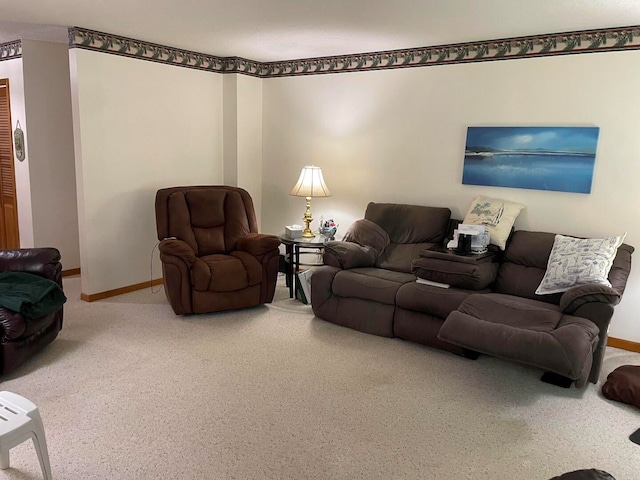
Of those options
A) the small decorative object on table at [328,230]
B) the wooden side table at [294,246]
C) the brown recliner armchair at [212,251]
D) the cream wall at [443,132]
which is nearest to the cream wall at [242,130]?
the cream wall at [443,132]

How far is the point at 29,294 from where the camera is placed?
3102 millimetres

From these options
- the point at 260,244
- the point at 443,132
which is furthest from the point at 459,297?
the point at 260,244

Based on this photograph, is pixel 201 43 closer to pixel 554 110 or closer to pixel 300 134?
pixel 300 134

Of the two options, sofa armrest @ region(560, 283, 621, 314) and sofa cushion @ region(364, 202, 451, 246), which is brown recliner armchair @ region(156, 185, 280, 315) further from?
sofa armrest @ region(560, 283, 621, 314)

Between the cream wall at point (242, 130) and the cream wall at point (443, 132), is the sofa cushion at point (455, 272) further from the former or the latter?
the cream wall at point (242, 130)

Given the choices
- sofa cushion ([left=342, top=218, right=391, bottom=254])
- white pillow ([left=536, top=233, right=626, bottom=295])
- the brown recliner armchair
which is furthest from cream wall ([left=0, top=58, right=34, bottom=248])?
white pillow ([left=536, top=233, right=626, bottom=295])

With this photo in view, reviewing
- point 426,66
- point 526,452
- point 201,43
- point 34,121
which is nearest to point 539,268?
point 526,452

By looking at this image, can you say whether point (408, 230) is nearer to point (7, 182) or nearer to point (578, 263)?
point (578, 263)

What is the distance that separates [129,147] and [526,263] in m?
3.57

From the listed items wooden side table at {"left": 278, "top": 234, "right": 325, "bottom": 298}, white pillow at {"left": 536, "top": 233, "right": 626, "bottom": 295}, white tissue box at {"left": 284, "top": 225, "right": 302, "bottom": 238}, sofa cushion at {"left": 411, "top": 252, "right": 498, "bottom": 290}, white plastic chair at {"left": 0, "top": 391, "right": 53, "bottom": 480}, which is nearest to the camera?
white plastic chair at {"left": 0, "top": 391, "right": 53, "bottom": 480}

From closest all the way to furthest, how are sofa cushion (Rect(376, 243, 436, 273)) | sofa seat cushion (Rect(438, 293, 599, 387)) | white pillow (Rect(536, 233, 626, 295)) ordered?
sofa seat cushion (Rect(438, 293, 599, 387)), white pillow (Rect(536, 233, 626, 295)), sofa cushion (Rect(376, 243, 436, 273))

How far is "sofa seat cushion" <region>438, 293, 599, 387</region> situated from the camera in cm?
266

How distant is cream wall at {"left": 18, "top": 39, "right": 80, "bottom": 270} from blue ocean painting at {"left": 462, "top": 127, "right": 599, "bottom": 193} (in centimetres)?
391

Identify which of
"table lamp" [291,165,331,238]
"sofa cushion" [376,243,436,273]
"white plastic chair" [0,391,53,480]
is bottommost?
"white plastic chair" [0,391,53,480]
